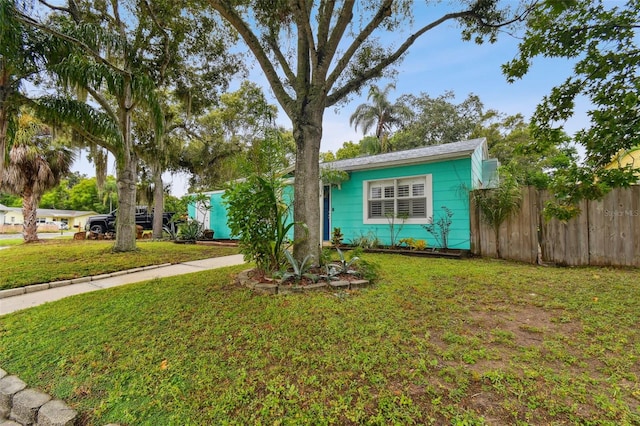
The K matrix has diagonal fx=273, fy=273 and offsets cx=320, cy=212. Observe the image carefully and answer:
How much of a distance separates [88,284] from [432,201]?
727cm

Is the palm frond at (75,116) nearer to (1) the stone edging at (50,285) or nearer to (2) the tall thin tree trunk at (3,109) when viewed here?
(2) the tall thin tree trunk at (3,109)

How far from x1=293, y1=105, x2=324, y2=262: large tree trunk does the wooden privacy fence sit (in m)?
4.42

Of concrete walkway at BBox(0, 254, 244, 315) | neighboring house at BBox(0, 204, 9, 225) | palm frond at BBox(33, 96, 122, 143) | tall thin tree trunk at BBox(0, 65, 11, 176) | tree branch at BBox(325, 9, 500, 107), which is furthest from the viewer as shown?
neighboring house at BBox(0, 204, 9, 225)

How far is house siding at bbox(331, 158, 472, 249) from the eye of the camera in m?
6.57

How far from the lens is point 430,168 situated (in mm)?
7027

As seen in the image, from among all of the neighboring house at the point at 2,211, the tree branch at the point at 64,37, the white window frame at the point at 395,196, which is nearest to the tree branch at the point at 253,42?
the tree branch at the point at 64,37

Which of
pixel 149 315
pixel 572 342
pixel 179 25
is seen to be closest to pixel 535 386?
pixel 572 342

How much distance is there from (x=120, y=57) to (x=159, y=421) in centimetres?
802

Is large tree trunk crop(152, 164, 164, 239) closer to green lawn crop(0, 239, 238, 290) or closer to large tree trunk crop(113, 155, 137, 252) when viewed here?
large tree trunk crop(113, 155, 137, 252)

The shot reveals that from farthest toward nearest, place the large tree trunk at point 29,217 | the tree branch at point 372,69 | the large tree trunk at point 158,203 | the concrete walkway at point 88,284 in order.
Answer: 1. the large tree trunk at point 158,203
2. the large tree trunk at point 29,217
3. the tree branch at point 372,69
4. the concrete walkway at point 88,284

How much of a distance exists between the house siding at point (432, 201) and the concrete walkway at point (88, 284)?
3.93 meters

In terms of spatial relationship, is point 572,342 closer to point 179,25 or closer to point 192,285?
point 192,285

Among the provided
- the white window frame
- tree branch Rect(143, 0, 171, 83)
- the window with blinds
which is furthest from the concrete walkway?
tree branch Rect(143, 0, 171, 83)

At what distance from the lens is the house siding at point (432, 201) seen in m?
6.57
